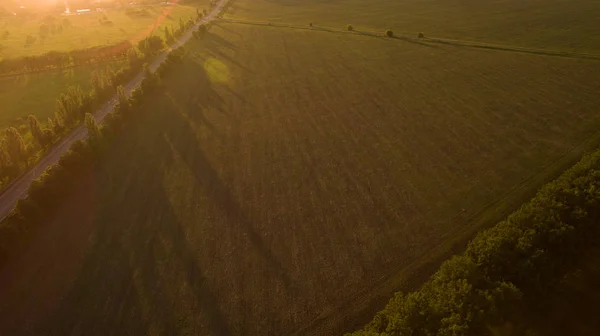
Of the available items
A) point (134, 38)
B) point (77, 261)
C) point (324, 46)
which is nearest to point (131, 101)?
point (77, 261)

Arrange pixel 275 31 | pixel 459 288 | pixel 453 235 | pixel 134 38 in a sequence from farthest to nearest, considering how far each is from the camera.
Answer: pixel 134 38
pixel 275 31
pixel 453 235
pixel 459 288

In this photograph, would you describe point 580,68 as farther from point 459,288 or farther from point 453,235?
point 459,288

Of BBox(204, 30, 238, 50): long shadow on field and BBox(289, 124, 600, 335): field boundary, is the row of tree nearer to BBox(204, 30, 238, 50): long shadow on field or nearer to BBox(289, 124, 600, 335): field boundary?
BBox(204, 30, 238, 50): long shadow on field

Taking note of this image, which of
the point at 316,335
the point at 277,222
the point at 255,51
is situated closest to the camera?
the point at 316,335

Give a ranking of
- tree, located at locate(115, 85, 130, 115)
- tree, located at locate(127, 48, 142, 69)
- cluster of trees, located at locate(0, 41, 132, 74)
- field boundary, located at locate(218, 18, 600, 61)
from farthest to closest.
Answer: cluster of trees, located at locate(0, 41, 132, 74)
tree, located at locate(127, 48, 142, 69)
field boundary, located at locate(218, 18, 600, 61)
tree, located at locate(115, 85, 130, 115)

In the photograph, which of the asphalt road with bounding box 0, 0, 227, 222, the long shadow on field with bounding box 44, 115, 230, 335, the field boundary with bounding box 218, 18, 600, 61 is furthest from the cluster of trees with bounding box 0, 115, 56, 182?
the field boundary with bounding box 218, 18, 600, 61

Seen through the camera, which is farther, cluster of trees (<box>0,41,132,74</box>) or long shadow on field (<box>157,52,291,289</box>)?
cluster of trees (<box>0,41,132,74</box>)
